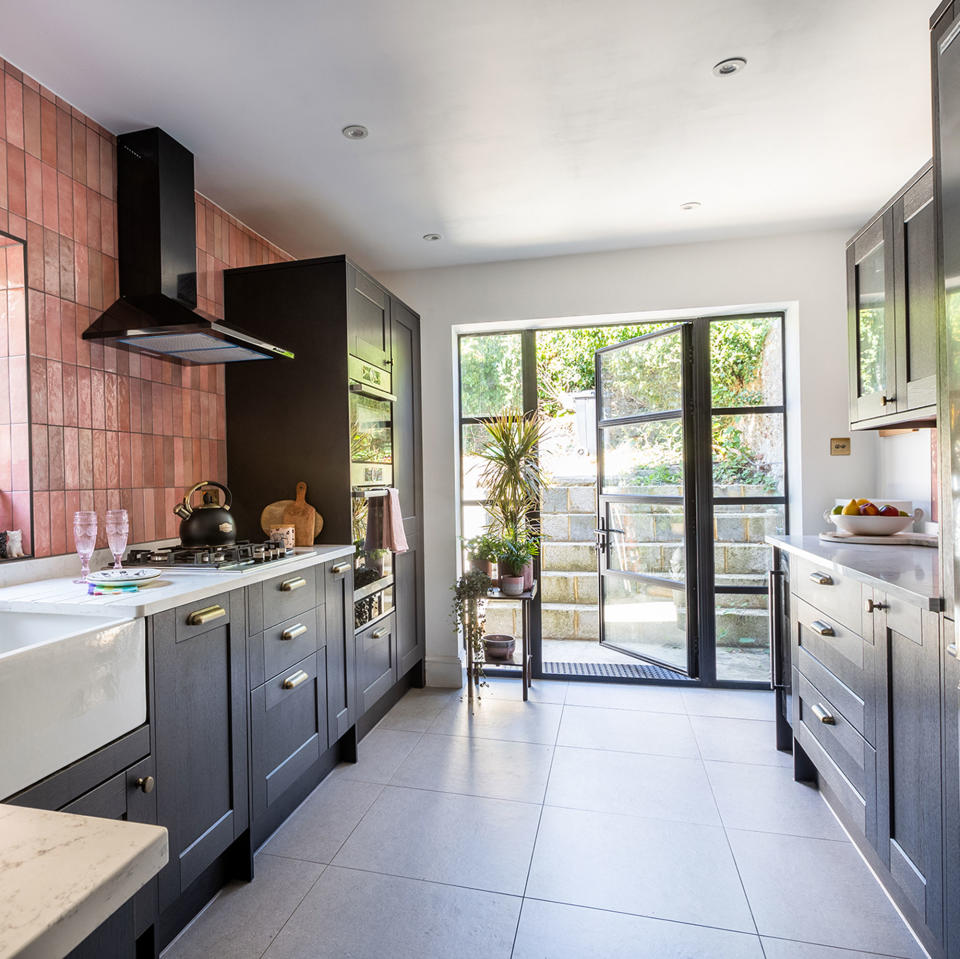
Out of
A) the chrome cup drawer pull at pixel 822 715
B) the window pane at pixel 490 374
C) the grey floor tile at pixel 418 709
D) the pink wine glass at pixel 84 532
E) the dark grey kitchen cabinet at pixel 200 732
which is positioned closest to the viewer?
the dark grey kitchen cabinet at pixel 200 732

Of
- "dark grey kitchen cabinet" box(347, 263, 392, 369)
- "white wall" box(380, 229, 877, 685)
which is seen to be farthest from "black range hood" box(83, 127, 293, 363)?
"white wall" box(380, 229, 877, 685)

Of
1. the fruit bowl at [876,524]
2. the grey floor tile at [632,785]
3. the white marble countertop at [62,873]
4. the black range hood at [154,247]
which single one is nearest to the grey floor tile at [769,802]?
the grey floor tile at [632,785]

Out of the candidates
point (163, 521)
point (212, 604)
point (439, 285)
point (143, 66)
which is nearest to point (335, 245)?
point (439, 285)

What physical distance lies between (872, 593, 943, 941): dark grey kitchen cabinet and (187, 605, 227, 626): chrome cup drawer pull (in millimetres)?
1844

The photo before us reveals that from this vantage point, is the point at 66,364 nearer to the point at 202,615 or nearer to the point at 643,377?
the point at 202,615

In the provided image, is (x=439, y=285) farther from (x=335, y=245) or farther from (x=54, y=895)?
(x=54, y=895)

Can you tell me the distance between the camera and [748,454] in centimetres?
358

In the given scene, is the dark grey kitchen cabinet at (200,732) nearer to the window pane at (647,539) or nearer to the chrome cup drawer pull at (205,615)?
the chrome cup drawer pull at (205,615)

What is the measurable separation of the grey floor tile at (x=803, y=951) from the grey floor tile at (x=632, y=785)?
0.57 metres

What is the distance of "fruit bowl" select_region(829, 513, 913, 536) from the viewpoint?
2.42m

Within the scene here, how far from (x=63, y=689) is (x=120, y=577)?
539mm

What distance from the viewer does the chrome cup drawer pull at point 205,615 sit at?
165 cm

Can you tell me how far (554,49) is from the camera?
184 centimetres

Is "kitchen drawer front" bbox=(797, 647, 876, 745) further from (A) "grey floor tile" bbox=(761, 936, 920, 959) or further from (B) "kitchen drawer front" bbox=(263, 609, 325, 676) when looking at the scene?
(B) "kitchen drawer front" bbox=(263, 609, 325, 676)
